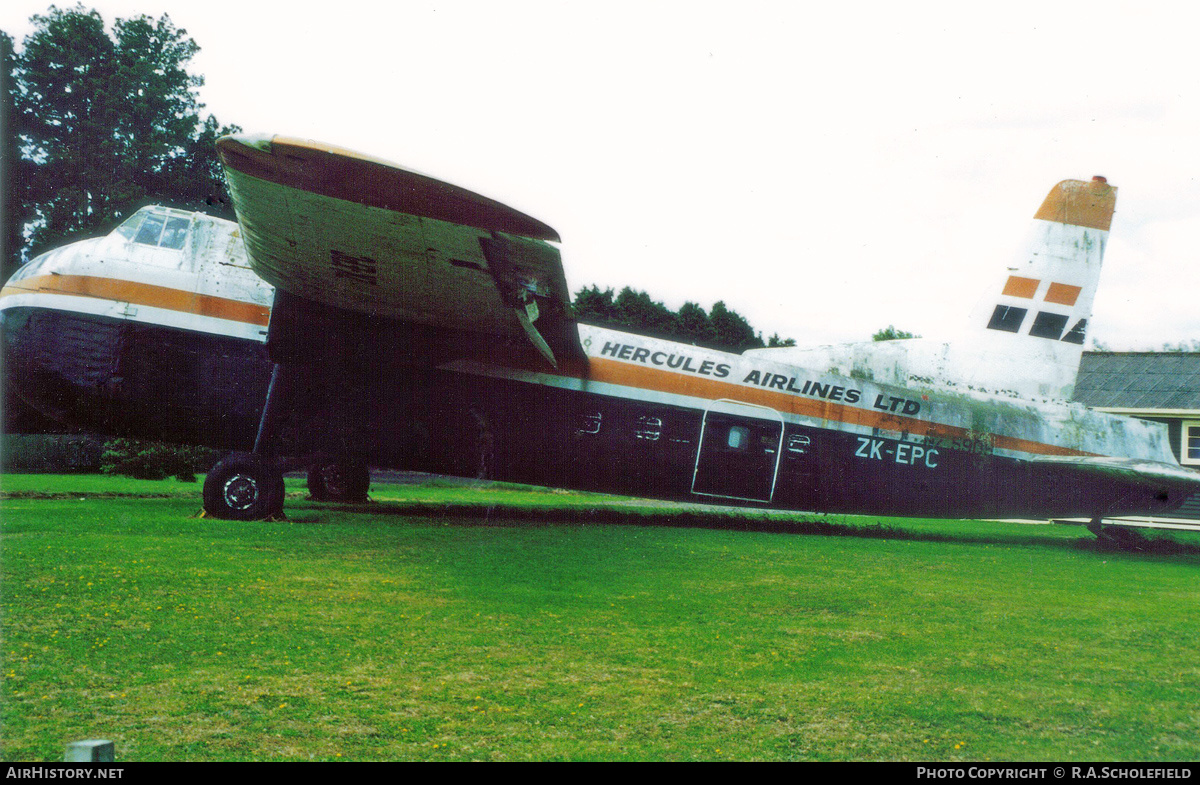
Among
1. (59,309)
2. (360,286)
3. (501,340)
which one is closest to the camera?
(360,286)

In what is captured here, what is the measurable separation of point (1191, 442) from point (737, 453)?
17.4 m

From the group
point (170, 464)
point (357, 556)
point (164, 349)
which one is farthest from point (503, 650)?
point (170, 464)

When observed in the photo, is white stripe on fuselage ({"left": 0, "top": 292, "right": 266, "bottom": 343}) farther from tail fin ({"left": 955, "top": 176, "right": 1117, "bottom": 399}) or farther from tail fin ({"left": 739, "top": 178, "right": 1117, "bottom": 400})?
tail fin ({"left": 955, "top": 176, "right": 1117, "bottom": 399})

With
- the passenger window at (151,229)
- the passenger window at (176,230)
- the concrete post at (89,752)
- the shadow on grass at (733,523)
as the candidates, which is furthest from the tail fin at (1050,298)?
the concrete post at (89,752)

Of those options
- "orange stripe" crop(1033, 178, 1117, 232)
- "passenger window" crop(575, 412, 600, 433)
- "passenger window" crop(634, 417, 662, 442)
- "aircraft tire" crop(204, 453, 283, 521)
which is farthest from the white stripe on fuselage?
"orange stripe" crop(1033, 178, 1117, 232)

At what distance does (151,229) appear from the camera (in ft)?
37.3

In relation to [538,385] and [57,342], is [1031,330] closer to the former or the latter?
[538,385]

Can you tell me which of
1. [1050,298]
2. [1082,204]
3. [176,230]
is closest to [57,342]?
[176,230]

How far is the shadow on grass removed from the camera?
512 inches

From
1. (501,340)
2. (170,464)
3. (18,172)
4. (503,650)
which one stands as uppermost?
(18,172)

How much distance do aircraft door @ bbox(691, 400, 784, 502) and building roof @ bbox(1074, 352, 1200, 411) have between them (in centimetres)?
1495

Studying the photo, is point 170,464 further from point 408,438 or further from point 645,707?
point 645,707

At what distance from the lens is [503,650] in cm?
505

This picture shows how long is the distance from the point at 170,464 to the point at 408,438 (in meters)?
11.5
